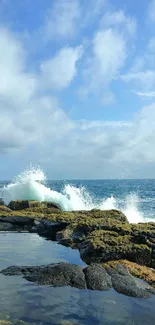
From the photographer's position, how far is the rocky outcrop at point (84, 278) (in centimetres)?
1383

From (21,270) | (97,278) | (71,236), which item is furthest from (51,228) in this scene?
(97,278)

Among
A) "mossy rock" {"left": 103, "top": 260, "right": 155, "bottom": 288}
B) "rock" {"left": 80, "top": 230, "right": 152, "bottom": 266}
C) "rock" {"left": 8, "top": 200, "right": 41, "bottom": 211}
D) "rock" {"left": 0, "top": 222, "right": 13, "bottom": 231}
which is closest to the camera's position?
"mossy rock" {"left": 103, "top": 260, "right": 155, "bottom": 288}

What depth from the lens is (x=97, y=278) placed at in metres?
14.4

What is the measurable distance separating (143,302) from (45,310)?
3.61 meters

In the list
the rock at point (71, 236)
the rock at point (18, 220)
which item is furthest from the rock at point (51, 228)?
the rock at point (18, 220)

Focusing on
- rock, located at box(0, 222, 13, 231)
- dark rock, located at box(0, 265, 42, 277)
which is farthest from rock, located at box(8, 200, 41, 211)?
dark rock, located at box(0, 265, 42, 277)

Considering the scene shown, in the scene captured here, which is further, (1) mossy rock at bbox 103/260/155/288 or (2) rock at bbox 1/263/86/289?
(1) mossy rock at bbox 103/260/155/288

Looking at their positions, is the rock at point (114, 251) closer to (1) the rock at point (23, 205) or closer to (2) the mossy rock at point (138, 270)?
(2) the mossy rock at point (138, 270)

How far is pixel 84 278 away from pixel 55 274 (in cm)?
120

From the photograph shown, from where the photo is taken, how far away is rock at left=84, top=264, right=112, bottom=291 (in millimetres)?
13922

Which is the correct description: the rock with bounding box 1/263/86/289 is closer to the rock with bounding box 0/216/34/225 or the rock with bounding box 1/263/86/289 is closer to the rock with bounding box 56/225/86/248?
the rock with bounding box 56/225/86/248

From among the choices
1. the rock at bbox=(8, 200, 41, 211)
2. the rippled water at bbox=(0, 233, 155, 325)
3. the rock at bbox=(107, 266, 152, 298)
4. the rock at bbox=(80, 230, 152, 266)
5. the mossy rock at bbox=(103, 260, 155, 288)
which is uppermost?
the rock at bbox=(8, 200, 41, 211)

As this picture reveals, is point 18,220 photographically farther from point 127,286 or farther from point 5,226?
point 127,286

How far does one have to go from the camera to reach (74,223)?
25.8 m
